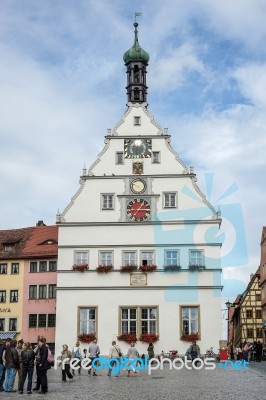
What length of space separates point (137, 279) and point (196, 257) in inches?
153

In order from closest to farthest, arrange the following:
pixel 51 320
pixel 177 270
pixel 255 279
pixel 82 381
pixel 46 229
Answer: pixel 82 381 → pixel 177 270 → pixel 51 320 → pixel 46 229 → pixel 255 279

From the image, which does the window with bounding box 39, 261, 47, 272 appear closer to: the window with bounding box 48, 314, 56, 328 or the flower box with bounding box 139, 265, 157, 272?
the window with bounding box 48, 314, 56, 328

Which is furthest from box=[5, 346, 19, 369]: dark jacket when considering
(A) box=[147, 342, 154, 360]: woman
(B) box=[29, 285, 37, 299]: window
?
(B) box=[29, 285, 37, 299]: window

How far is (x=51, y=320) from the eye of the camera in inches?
1799

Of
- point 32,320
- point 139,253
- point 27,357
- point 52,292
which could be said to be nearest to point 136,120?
point 139,253

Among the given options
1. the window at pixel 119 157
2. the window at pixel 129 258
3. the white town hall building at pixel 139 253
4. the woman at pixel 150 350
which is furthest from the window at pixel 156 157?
the woman at pixel 150 350

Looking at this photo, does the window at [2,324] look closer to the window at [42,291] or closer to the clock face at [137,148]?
the window at [42,291]

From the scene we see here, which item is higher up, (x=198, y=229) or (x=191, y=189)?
(x=191, y=189)

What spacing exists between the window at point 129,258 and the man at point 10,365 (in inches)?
812

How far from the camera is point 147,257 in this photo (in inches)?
1599

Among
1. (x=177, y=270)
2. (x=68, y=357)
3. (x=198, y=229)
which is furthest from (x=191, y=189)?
(x=68, y=357)

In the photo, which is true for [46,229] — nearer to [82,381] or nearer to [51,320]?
[51,320]

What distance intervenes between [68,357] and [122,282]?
1674 cm

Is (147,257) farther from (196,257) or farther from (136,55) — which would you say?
(136,55)
